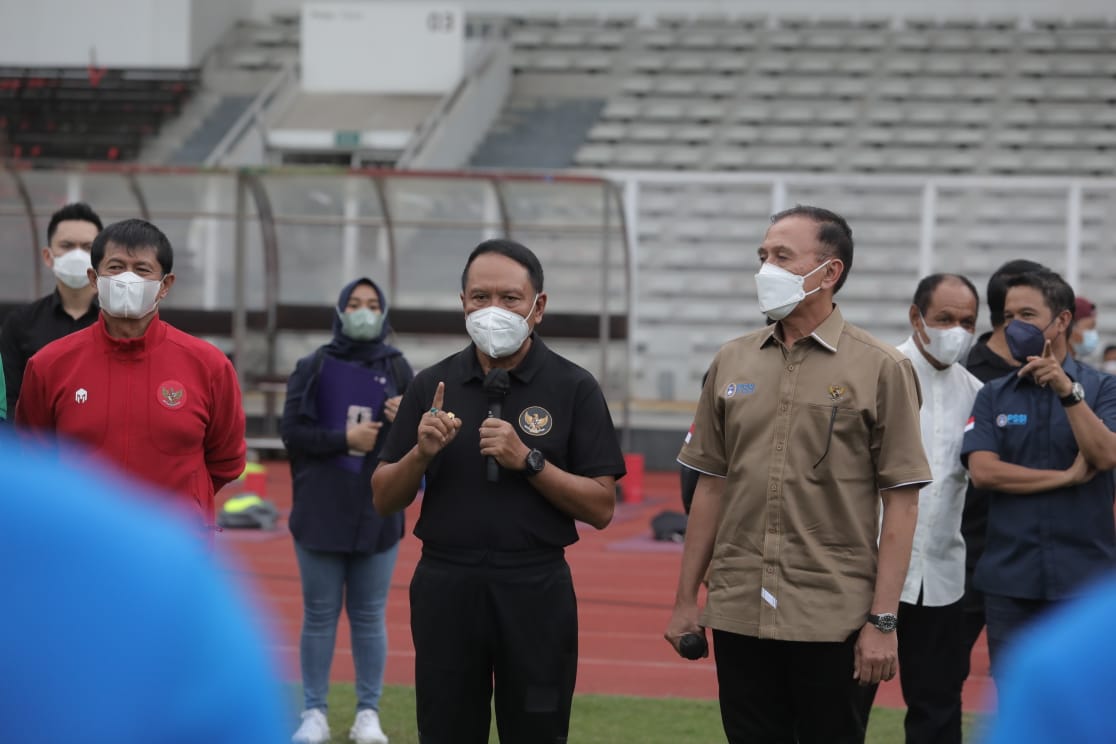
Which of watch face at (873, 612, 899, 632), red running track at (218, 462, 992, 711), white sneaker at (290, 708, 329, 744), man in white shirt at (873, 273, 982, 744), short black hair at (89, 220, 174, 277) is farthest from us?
red running track at (218, 462, 992, 711)

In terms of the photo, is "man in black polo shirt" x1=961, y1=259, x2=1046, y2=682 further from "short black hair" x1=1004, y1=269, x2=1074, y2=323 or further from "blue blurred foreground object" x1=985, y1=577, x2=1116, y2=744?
"blue blurred foreground object" x1=985, y1=577, x2=1116, y2=744

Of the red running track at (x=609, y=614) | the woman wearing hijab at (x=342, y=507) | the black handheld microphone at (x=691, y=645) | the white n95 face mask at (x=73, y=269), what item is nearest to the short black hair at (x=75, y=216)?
the white n95 face mask at (x=73, y=269)

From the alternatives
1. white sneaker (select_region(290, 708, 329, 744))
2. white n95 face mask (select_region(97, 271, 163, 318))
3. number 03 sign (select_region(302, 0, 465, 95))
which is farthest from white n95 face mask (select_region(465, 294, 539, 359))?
number 03 sign (select_region(302, 0, 465, 95))

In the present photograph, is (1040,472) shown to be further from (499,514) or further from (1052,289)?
(499,514)

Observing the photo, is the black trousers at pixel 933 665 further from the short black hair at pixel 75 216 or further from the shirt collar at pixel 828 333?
the short black hair at pixel 75 216

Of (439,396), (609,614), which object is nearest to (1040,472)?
(439,396)

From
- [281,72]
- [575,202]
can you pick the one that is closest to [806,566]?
[575,202]

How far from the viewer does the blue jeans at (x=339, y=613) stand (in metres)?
5.86

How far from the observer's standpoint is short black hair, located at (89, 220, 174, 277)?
14.3 feet

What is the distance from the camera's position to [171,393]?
4156mm

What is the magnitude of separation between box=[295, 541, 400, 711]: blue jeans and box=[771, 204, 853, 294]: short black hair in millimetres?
2659

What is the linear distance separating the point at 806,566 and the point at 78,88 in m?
27.4

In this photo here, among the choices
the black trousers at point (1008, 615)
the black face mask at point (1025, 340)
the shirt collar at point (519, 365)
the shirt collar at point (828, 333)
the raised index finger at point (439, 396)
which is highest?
the shirt collar at point (828, 333)

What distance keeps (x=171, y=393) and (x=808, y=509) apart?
1850 millimetres
